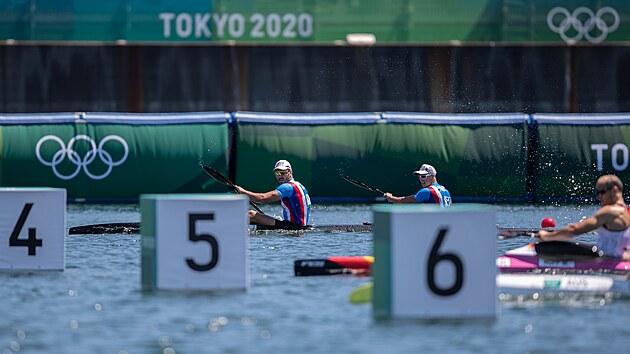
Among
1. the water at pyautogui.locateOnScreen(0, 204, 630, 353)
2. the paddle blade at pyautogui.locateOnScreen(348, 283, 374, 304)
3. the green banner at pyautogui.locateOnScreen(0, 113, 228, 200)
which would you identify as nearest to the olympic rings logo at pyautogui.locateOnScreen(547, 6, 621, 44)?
the green banner at pyautogui.locateOnScreen(0, 113, 228, 200)

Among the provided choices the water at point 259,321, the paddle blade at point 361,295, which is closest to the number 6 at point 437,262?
the water at point 259,321

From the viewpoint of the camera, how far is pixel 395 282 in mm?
13727

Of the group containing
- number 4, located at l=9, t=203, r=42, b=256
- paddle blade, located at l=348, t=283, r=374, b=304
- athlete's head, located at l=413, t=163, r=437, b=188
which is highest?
athlete's head, located at l=413, t=163, r=437, b=188

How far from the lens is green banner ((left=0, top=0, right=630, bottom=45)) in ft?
117

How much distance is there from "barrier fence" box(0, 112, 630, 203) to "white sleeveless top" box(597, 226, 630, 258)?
1314cm

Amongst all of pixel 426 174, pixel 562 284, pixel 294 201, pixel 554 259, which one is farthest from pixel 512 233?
pixel 562 284

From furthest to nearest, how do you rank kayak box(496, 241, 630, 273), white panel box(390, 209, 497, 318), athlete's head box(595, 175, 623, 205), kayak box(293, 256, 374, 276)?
1. kayak box(293, 256, 374, 276)
2. kayak box(496, 241, 630, 273)
3. athlete's head box(595, 175, 623, 205)
4. white panel box(390, 209, 497, 318)

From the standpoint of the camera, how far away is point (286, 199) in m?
23.7

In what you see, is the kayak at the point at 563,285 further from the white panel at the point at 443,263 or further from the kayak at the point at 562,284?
the white panel at the point at 443,263

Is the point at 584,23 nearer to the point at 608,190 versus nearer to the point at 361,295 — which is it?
the point at 608,190

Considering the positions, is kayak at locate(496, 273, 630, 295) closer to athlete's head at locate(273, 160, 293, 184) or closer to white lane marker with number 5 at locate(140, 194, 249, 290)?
white lane marker with number 5 at locate(140, 194, 249, 290)

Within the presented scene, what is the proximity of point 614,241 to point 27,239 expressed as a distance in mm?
7520

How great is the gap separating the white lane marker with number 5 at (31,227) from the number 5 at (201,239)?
273 cm

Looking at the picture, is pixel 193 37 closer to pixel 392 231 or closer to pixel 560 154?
pixel 560 154
